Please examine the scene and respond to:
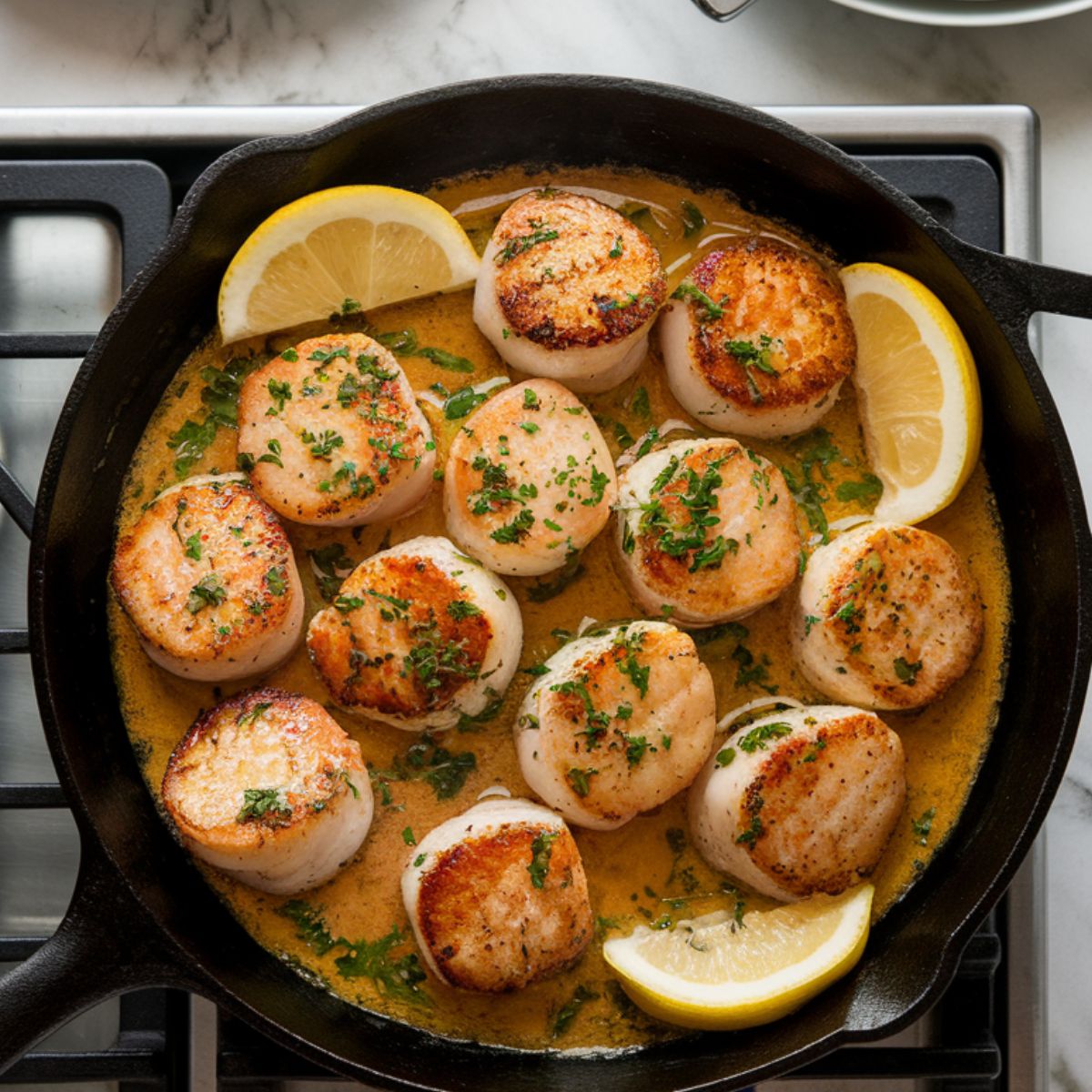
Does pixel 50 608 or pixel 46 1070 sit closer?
pixel 50 608

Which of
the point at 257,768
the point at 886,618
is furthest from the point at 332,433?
the point at 886,618

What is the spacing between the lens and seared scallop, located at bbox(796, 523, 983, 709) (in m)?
2.26

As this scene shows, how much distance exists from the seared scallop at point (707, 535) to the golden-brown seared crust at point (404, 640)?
313 mm

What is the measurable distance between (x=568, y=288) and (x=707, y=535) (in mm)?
485

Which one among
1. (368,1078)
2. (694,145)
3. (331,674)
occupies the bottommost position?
(368,1078)

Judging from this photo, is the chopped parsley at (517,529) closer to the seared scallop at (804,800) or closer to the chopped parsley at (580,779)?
the chopped parsley at (580,779)

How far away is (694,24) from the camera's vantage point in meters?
2.66

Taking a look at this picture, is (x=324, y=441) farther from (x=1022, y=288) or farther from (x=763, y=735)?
(x=1022, y=288)

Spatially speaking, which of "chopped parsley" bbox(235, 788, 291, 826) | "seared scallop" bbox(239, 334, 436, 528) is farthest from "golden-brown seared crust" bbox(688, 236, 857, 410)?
"chopped parsley" bbox(235, 788, 291, 826)

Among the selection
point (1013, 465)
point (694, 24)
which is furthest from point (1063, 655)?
point (694, 24)

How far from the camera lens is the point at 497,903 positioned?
2166mm

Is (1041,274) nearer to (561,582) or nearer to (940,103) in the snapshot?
(940,103)

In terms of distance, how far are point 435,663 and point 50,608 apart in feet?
2.06

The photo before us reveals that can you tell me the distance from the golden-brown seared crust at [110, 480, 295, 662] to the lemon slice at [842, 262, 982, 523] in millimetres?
1074
